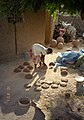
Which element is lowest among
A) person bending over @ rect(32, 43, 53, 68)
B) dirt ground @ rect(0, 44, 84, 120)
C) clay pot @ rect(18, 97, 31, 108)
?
dirt ground @ rect(0, 44, 84, 120)

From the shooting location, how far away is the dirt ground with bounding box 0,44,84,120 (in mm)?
6395

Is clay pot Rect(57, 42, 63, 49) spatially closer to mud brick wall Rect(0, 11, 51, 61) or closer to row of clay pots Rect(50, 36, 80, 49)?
row of clay pots Rect(50, 36, 80, 49)

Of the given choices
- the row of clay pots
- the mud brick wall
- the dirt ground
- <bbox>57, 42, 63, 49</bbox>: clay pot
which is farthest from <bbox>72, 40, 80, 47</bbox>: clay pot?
the dirt ground

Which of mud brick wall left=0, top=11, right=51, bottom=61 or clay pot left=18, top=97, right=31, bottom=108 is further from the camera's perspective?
mud brick wall left=0, top=11, right=51, bottom=61

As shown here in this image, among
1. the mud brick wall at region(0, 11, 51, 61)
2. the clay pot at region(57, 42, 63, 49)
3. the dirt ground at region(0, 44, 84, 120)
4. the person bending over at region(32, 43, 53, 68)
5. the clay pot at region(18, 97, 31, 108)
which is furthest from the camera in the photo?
the clay pot at region(57, 42, 63, 49)

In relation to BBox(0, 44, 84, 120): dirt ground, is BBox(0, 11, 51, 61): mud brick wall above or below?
above

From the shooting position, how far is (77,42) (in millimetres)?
12781

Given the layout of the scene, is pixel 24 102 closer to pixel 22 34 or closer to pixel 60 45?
pixel 22 34

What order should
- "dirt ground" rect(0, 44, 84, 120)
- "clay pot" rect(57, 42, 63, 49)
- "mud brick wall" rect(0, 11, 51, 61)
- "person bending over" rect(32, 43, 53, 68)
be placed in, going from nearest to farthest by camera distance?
"dirt ground" rect(0, 44, 84, 120) → "person bending over" rect(32, 43, 53, 68) → "mud brick wall" rect(0, 11, 51, 61) → "clay pot" rect(57, 42, 63, 49)

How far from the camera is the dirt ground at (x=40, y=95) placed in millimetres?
6395

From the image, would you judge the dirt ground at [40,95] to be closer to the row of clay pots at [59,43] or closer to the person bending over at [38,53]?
the person bending over at [38,53]

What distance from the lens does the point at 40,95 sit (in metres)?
7.35

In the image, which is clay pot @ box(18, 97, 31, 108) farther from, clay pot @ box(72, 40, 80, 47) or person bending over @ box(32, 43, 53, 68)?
clay pot @ box(72, 40, 80, 47)

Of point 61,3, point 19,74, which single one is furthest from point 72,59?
point 61,3
